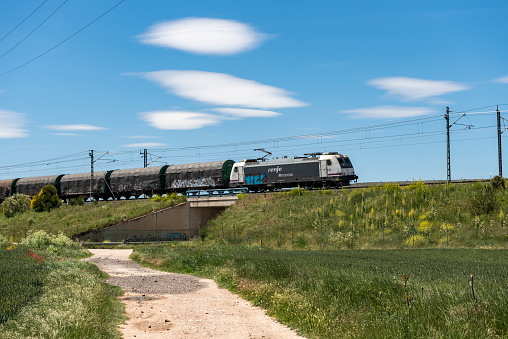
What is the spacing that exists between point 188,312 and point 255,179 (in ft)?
133

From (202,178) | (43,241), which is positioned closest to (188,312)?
(43,241)

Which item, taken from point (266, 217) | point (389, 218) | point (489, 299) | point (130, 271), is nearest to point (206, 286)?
point (130, 271)

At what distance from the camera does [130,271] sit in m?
25.8

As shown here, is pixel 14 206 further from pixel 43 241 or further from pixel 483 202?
pixel 483 202

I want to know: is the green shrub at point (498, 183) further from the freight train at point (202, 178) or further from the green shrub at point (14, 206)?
the green shrub at point (14, 206)

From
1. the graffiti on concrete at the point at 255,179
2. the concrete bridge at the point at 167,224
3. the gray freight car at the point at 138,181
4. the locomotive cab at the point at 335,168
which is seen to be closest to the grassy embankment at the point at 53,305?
the concrete bridge at the point at 167,224

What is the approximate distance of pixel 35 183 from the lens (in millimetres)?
74812

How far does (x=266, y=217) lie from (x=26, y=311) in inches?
1416

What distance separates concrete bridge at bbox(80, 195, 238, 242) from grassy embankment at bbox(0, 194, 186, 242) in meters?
0.89

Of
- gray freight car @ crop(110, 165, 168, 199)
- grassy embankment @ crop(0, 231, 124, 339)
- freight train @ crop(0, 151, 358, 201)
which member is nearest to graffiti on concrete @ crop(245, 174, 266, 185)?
freight train @ crop(0, 151, 358, 201)

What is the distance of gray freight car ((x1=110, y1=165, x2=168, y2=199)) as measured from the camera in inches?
2501

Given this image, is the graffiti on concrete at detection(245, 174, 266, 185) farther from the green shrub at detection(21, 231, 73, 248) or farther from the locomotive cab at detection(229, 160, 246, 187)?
the green shrub at detection(21, 231, 73, 248)

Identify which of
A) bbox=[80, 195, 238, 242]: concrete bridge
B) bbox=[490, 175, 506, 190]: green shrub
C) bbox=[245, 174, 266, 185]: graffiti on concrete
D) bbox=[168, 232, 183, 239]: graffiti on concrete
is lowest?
bbox=[168, 232, 183, 239]: graffiti on concrete

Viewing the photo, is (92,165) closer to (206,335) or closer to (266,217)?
(266,217)
